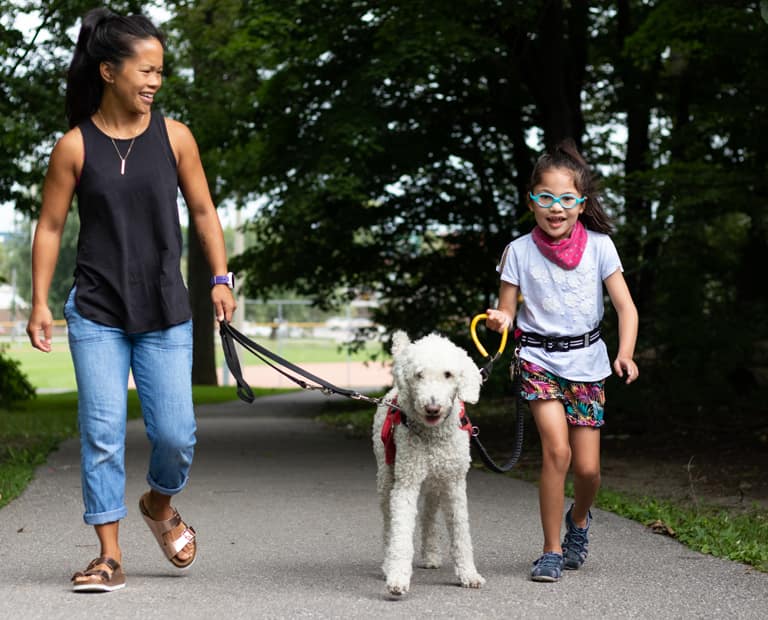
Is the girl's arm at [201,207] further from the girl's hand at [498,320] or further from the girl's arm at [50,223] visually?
the girl's hand at [498,320]

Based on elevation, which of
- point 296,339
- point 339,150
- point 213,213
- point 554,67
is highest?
point 554,67

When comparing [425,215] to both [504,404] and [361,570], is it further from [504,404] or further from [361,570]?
[361,570]

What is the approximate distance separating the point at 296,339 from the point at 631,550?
40502mm

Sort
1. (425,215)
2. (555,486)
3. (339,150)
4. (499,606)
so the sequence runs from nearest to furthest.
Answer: (499,606)
(555,486)
(339,150)
(425,215)

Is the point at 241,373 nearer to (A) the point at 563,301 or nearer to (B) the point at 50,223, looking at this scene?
(B) the point at 50,223

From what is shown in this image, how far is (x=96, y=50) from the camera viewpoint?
5004 millimetres

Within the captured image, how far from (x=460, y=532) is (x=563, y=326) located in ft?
3.57

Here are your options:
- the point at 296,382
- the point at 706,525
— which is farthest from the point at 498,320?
the point at 706,525

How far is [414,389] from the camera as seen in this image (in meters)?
4.77

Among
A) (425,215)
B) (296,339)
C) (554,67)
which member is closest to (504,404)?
(425,215)

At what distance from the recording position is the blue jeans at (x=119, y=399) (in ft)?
16.3

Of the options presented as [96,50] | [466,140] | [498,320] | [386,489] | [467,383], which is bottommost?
[386,489]

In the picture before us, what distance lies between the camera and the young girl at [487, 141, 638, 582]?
5.36 metres

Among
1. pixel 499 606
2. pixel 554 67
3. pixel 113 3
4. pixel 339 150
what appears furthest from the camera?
pixel 554 67
